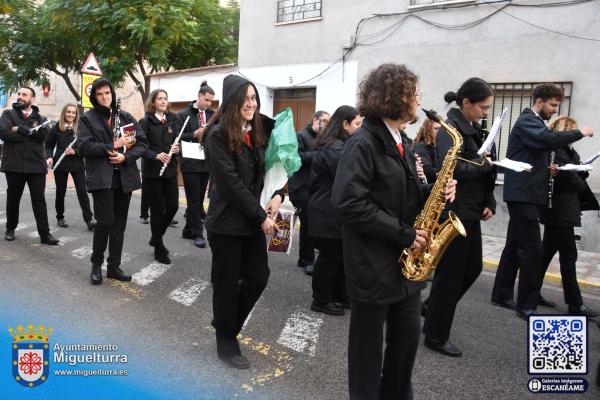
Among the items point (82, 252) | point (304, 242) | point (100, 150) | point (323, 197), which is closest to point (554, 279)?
point (304, 242)

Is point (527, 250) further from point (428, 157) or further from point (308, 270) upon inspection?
point (308, 270)

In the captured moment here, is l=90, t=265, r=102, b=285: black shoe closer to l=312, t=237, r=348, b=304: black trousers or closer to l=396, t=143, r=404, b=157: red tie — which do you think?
l=312, t=237, r=348, b=304: black trousers

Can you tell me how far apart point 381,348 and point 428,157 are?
2.63 m

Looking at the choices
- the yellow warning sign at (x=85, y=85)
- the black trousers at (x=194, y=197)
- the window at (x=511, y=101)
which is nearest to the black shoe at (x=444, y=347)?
the black trousers at (x=194, y=197)

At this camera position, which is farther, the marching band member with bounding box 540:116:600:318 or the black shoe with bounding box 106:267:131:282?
the black shoe with bounding box 106:267:131:282

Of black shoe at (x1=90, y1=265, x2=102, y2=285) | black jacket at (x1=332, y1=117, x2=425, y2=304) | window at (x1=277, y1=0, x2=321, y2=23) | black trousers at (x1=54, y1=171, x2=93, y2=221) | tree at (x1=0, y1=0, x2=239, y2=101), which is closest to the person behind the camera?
black jacket at (x1=332, y1=117, x2=425, y2=304)

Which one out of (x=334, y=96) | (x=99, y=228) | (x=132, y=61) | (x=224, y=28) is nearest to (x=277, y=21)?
(x=334, y=96)

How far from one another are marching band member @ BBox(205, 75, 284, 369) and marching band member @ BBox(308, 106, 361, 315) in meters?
1.17

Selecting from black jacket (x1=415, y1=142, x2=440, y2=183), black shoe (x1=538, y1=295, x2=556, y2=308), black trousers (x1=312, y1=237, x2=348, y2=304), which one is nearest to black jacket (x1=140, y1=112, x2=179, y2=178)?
black trousers (x1=312, y1=237, x2=348, y2=304)

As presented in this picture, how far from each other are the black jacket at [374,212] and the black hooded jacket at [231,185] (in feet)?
3.08

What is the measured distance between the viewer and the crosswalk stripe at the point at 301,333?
14.0 feet

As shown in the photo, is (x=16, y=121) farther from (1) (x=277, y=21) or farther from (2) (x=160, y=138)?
(1) (x=277, y=21)

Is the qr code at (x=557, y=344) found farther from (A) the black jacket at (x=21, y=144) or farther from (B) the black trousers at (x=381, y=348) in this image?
(A) the black jacket at (x=21, y=144)

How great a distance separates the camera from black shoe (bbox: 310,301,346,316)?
16.7ft
